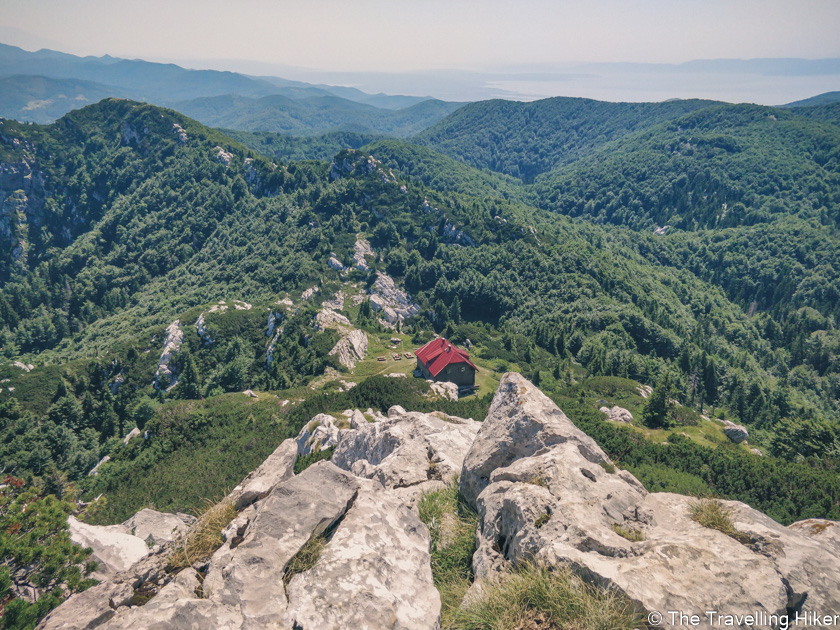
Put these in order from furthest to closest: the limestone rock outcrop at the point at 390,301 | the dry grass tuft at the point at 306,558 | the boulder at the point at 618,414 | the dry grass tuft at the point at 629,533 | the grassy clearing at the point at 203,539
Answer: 1. the limestone rock outcrop at the point at 390,301
2. the boulder at the point at 618,414
3. the dry grass tuft at the point at 629,533
4. the grassy clearing at the point at 203,539
5. the dry grass tuft at the point at 306,558

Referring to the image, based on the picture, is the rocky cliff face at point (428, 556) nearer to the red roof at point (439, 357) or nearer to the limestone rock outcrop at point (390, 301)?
the red roof at point (439, 357)

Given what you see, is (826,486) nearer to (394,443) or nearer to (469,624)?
(394,443)

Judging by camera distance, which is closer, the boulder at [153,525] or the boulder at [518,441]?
the boulder at [518,441]

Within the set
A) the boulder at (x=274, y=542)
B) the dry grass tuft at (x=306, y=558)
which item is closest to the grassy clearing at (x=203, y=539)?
the boulder at (x=274, y=542)

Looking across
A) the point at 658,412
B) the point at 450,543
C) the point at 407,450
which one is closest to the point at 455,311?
the point at 658,412

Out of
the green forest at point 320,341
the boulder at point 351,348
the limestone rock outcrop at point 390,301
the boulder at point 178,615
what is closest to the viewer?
the boulder at point 178,615

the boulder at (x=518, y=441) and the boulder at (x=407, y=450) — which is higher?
the boulder at (x=518, y=441)

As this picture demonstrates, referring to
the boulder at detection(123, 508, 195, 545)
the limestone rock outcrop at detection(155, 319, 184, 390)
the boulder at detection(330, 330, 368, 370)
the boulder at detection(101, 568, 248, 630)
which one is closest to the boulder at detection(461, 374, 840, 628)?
the boulder at detection(101, 568, 248, 630)
